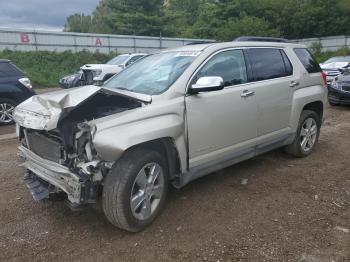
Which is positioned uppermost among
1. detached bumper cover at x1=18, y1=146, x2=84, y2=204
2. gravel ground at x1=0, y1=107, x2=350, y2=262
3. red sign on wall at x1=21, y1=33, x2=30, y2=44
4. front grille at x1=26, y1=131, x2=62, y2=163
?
red sign on wall at x1=21, y1=33, x2=30, y2=44

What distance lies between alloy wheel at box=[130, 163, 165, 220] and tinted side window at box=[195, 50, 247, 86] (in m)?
1.17

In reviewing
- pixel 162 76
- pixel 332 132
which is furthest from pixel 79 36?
pixel 162 76

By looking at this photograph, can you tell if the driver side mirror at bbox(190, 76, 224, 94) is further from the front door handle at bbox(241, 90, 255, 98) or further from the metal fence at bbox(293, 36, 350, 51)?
the metal fence at bbox(293, 36, 350, 51)

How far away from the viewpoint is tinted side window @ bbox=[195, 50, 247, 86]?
164 inches

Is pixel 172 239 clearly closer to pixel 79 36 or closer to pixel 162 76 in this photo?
pixel 162 76

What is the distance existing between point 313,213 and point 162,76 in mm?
2215

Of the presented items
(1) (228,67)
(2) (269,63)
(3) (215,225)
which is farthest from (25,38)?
(3) (215,225)

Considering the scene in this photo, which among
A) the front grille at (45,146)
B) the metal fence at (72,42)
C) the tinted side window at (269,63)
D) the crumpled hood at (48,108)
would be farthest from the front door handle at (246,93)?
the metal fence at (72,42)

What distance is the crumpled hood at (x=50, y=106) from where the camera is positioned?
3.27m

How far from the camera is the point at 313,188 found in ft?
15.0

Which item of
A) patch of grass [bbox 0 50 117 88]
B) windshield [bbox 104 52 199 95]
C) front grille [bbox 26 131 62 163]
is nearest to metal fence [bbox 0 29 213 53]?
patch of grass [bbox 0 50 117 88]

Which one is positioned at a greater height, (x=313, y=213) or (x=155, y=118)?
(x=155, y=118)

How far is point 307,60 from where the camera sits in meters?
5.77

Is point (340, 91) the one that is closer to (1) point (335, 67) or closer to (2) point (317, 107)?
(1) point (335, 67)
